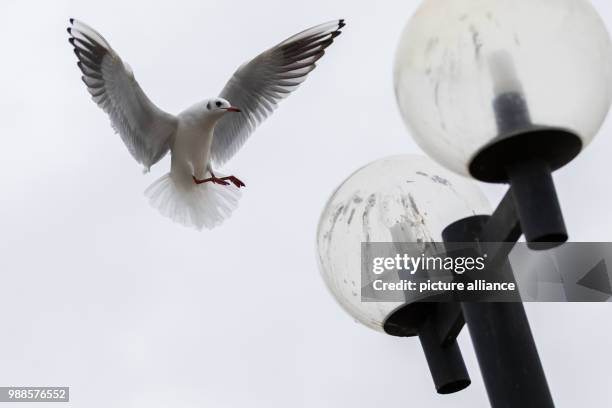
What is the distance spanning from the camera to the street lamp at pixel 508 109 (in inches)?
91.7

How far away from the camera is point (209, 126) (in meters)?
7.41

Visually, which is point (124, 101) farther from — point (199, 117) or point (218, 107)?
point (218, 107)

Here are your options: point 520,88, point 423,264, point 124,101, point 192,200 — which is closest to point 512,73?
point 520,88

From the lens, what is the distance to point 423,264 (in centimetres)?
293

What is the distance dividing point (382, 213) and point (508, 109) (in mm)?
757

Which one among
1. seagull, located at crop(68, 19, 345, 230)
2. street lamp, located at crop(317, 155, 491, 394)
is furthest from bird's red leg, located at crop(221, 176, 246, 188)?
street lamp, located at crop(317, 155, 491, 394)

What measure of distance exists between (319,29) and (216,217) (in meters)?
1.54

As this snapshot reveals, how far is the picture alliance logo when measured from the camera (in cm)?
274

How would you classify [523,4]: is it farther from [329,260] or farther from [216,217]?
[216,217]

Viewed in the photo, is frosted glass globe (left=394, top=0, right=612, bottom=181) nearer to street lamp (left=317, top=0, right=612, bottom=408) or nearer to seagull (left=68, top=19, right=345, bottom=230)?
street lamp (left=317, top=0, right=612, bottom=408)

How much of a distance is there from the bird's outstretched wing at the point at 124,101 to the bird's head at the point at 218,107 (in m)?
0.31

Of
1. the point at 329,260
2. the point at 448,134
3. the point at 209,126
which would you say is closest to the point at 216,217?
the point at 209,126

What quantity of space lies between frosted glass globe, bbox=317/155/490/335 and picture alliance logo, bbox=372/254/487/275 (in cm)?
5

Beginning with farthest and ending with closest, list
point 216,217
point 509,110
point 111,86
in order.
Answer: point 216,217 < point 111,86 < point 509,110
